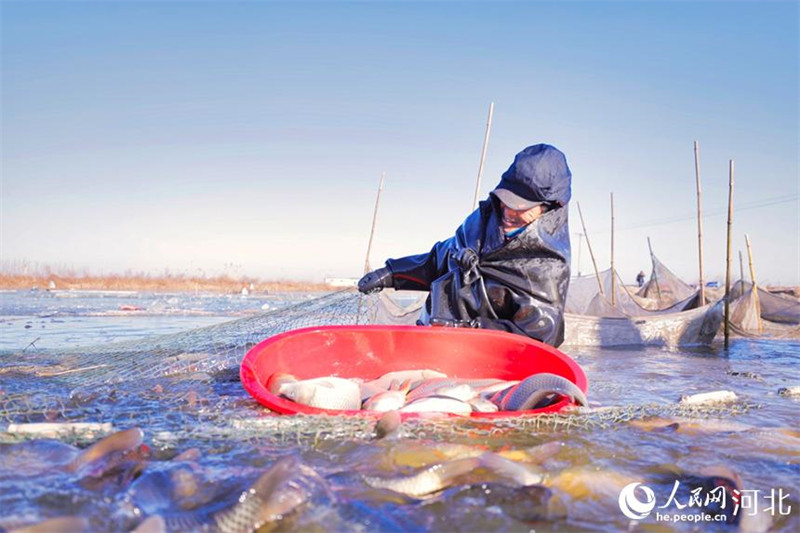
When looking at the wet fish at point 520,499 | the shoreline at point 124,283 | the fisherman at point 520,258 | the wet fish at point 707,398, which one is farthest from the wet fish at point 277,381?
the shoreline at point 124,283

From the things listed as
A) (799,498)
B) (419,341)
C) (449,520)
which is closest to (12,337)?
(419,341)

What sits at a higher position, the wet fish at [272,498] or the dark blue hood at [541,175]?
the dark blue hood at [541,175]

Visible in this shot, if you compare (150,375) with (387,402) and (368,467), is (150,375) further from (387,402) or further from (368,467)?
(368,467)

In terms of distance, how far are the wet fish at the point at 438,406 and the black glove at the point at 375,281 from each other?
2152 mm

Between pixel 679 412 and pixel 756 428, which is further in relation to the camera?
pixel 679 412

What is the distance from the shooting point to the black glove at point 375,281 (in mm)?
5055

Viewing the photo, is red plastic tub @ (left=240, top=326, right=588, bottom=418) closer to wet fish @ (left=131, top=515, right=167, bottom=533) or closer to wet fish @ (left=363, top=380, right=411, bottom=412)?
wet fish @ (left=363, top=380, right=411, bottom=412)

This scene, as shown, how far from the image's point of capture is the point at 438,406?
9.57 feet

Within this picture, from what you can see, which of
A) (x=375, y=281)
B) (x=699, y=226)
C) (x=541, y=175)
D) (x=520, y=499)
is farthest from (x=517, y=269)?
(x=699, y=226)

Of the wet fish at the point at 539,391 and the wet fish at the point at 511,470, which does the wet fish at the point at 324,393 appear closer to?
the wet fish at the point at 539,391

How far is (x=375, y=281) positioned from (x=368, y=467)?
9.35 feet

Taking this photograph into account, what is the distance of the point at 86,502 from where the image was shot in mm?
1887

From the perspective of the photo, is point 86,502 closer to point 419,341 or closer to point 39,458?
point 39,458

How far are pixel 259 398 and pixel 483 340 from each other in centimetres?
167
